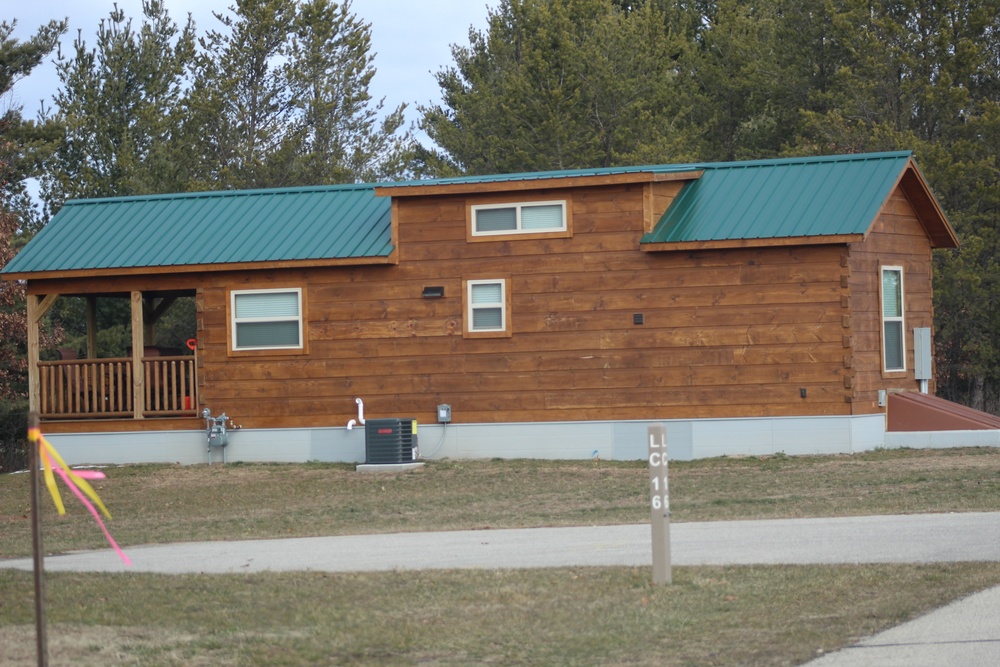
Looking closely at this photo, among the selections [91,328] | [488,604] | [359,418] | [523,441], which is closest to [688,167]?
[523,441]

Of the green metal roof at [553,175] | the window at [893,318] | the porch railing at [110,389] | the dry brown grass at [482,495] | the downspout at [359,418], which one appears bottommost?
the dry brown grass at [482,495]

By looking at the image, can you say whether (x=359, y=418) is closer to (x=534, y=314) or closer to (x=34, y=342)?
(x=534, y=314)

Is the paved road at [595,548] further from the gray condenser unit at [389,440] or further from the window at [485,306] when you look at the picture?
the window at [485,306]

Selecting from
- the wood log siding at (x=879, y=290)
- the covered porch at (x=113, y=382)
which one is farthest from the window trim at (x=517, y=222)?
the covered porch at (x=113, y=382)

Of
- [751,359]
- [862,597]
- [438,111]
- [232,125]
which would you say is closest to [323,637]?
[862,597]

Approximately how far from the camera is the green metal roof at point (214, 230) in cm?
2092

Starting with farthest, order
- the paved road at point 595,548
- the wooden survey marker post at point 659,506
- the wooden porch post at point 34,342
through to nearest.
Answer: the wooden porch post at point 34,342 → the paved road at point 595,548 → the wooden survey marker post at point 659,506

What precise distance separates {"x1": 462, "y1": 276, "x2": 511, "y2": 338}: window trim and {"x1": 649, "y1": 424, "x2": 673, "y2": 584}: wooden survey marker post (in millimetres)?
11197

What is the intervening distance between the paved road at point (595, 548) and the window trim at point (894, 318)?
8.13 meters

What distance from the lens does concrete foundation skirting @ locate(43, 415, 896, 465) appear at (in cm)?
1930

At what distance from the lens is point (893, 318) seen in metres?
20.6

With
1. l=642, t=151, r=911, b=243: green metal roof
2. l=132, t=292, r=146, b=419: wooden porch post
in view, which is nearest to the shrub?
l=132, t=292, r=146, b=419: wooden porch post

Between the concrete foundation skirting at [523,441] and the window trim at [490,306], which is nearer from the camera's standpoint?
the concrete foundation skirting at [523,441]

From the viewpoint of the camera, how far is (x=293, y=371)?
2089 centimetres
